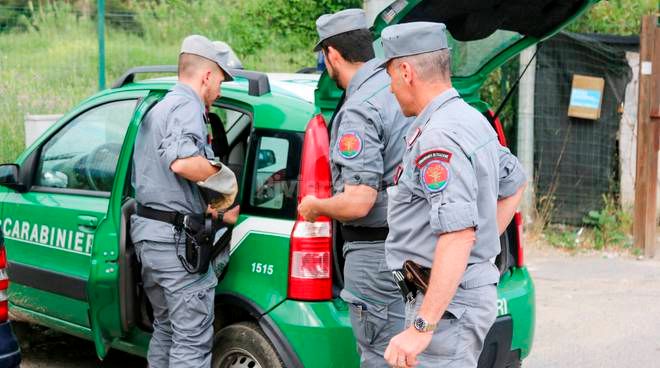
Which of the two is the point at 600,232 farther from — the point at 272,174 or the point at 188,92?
the point at 188,92

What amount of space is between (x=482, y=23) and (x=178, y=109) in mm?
1356

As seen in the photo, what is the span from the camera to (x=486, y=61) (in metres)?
4.27

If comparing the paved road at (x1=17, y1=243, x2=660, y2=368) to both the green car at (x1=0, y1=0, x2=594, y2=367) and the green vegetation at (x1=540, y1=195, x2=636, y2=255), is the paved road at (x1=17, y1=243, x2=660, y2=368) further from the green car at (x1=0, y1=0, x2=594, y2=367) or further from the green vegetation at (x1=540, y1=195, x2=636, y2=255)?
the green car at (x1=0, y1=0, x2=594, y2=367)

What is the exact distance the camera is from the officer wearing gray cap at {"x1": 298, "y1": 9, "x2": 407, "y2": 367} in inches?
143

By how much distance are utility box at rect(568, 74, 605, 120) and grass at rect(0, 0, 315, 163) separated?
9.53 ft

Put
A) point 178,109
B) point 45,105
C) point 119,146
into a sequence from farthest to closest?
point 45,105
point 119,146
point 178,109

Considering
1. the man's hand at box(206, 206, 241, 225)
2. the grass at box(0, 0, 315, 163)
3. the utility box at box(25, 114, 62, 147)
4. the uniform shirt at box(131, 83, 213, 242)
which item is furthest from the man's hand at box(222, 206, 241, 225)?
the grass at box(0, 0, 315, 163)

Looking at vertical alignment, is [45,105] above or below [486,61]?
below

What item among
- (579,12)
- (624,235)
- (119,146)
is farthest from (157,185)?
(624,235)

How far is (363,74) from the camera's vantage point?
3771 millimetres

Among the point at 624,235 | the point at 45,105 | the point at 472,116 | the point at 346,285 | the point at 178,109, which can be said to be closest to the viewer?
the point at 472,116

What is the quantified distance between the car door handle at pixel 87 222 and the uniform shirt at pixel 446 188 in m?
1.92

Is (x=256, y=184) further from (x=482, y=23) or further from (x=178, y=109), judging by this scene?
(x=482, y=23)

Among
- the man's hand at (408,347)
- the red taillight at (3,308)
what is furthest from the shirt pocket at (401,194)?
the red taillight at (3,308)
